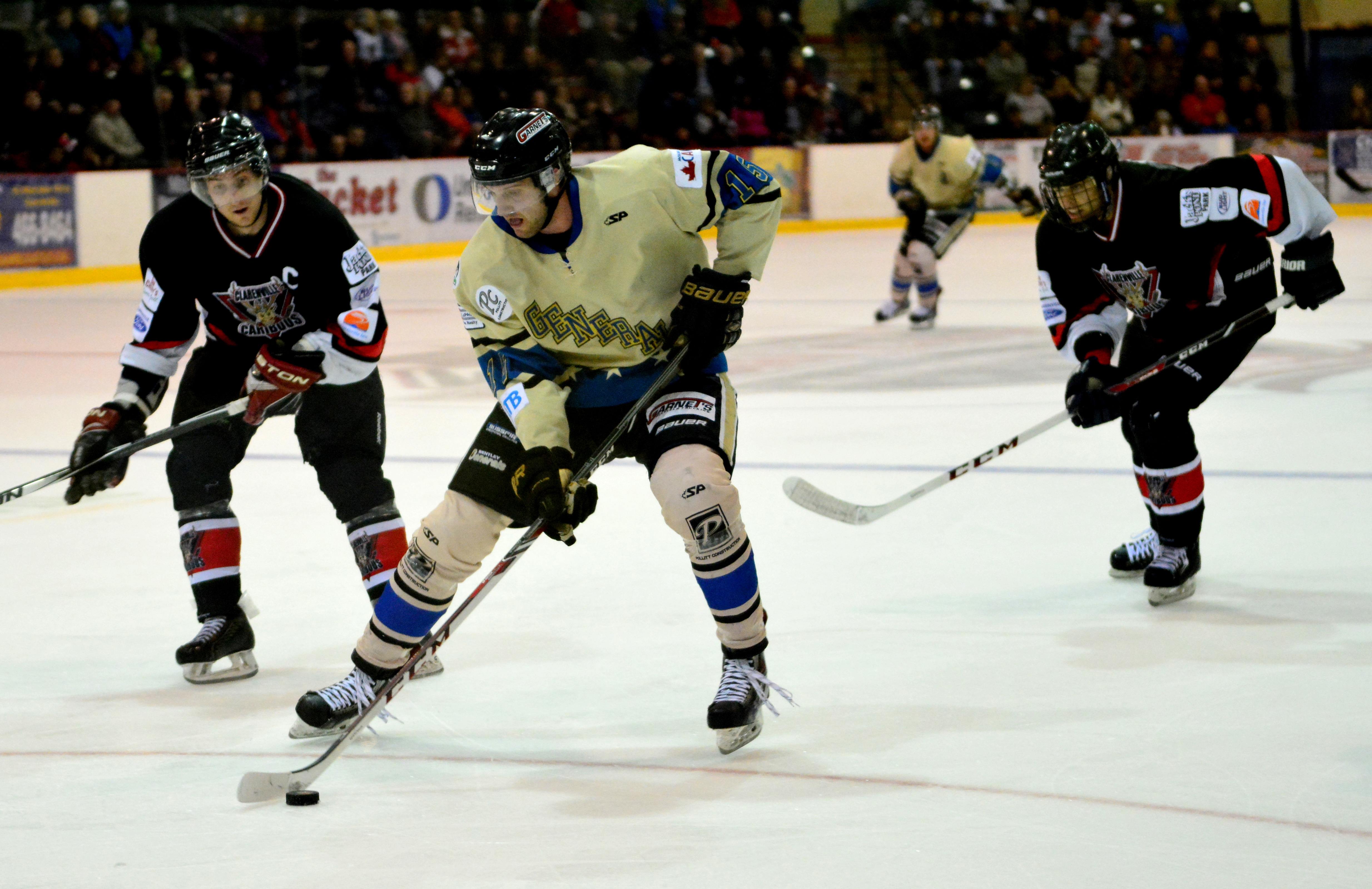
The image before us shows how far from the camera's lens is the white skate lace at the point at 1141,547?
3920 mm

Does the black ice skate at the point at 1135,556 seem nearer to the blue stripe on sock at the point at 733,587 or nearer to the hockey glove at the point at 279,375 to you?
the blue stripe on sock at the point at 733,587

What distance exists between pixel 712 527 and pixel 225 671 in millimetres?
1161

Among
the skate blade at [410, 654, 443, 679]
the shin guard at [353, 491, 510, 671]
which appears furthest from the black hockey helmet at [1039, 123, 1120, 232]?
the skate blade at [410, 654, 443, 679]

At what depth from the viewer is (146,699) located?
10.4 feet

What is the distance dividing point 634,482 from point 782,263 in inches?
323

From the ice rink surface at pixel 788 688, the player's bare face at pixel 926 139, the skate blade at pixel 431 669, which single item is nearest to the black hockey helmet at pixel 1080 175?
the ice rink surface at pixel 788 688

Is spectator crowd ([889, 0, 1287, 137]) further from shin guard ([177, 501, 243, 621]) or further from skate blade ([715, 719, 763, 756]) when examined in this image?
skate blade ([715, 719, 763, 756])

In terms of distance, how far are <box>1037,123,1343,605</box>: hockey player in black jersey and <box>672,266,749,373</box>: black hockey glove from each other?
1013 millimetres

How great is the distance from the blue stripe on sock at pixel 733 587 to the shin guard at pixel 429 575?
36cm

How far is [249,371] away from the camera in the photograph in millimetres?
3451

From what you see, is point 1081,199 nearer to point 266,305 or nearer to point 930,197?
point 266,305

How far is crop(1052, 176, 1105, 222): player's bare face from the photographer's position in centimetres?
355

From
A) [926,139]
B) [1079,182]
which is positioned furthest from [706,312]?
[926,139]

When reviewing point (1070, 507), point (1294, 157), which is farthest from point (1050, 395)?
point (1294, 157)
